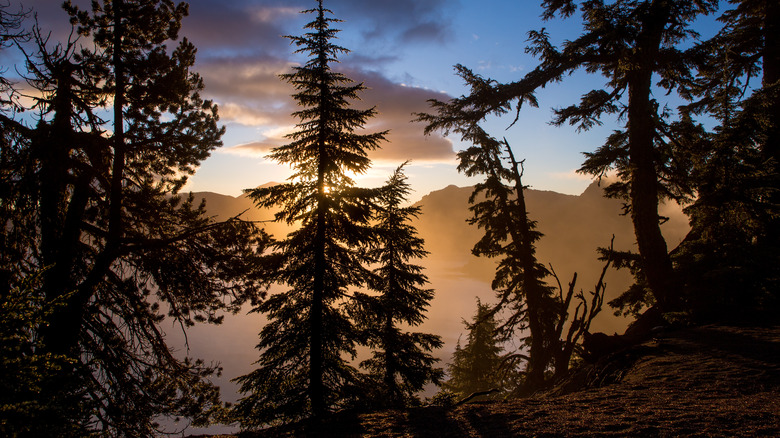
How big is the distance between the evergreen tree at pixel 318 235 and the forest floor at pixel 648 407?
391cm

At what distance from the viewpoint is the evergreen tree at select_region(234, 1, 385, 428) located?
375 inches

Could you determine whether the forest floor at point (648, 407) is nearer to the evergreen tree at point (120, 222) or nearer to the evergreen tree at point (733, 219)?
the evergreen tree at point (733, 219)

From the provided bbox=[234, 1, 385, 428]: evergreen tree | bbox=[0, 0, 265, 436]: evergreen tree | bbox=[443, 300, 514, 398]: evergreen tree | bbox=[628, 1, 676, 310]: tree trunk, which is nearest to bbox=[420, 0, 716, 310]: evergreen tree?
bbox=[628, 1, 676, 310]: tree trunk

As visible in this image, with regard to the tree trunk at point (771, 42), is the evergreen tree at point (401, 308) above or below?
below

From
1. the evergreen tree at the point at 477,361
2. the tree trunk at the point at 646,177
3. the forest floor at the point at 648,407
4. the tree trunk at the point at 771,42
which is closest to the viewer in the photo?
the forest floor at the point at 648,407

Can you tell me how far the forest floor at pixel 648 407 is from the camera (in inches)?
163

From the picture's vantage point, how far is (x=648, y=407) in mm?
4762

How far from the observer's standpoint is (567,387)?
7664mm

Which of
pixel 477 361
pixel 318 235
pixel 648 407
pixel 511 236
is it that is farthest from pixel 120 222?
pixel 477 361

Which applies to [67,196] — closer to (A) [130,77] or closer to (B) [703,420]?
(A) [130,77]

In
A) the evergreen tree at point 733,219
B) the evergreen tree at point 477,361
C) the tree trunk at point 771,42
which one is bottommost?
the evergreen tree at point 477,361

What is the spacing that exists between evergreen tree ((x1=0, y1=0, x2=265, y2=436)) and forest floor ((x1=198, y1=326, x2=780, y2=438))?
4753mm

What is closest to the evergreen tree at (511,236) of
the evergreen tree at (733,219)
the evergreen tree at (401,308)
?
the evergreen tree at (401,308)

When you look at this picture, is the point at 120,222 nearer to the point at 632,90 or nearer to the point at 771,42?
the point at 632,90
